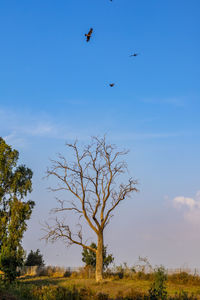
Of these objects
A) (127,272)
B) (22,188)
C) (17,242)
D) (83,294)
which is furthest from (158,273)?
(22,188)

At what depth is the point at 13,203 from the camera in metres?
37.2

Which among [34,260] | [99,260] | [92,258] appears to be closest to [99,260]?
[99,260]

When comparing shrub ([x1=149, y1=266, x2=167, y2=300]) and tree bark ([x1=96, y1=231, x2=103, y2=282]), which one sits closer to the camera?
shrub ([x1=149, y1=266, x2=167, y2=300])

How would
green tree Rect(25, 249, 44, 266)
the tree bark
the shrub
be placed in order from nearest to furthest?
the shrub → the tree bark → green tree Rect(25, 249, 44, 266)

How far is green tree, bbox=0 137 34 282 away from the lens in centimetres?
3438

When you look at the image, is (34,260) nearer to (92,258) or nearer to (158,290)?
(92,258)

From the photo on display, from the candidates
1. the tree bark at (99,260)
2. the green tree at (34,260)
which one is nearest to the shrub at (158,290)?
the tree bark at (99,260)

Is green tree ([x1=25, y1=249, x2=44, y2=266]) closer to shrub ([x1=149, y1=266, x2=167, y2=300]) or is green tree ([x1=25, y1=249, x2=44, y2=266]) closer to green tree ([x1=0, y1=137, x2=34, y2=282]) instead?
green tree ([x1=0, y1=137, x2=34, y2=282])

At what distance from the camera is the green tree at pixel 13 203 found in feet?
113

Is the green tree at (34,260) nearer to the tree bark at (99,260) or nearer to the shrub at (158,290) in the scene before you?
the tree bark at (99,260)

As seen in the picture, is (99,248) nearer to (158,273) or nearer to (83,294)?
(83,294)

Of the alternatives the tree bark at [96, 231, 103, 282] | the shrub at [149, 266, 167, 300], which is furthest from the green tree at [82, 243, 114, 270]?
the shrub at [149, 266, 167, 300]

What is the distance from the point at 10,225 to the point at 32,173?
7886mm

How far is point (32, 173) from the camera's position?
134 feet
